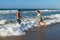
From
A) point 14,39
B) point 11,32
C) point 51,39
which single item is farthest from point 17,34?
point 51,39

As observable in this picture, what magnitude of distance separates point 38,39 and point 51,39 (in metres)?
0.70

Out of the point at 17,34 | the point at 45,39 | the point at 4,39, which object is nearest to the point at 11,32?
the point at 17,34

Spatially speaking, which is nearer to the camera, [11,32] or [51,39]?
[51,39]

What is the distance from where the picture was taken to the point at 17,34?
13.2 m

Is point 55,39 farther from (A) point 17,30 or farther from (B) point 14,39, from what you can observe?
(A) point 17,30

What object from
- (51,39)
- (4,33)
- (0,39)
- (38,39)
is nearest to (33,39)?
(38,39)

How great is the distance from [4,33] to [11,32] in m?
0.61

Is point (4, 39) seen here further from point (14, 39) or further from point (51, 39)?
point (51, 39)

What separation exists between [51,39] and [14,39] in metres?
2.01

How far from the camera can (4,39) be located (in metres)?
11.2

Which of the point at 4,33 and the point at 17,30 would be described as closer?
the point at 4,33

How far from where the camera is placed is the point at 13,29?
46.2 feet

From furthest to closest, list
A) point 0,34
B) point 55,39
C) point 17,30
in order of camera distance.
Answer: point 17,30 < point 0,34 < point 55,39

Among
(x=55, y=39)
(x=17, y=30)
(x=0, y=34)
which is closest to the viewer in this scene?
(x=55, y=39)
